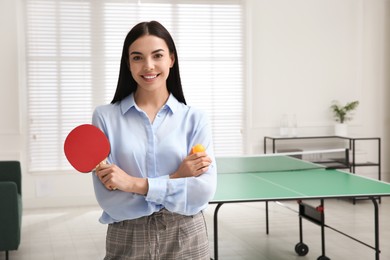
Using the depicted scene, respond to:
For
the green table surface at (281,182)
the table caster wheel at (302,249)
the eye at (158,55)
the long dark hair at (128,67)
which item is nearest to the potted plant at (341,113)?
the green table surface at (281,182)

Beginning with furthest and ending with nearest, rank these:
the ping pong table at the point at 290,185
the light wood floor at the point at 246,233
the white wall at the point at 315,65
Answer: the white wall at the point at 315,65
the light wood floor at the point at 246,233
the ping pong table at the point at 290,185

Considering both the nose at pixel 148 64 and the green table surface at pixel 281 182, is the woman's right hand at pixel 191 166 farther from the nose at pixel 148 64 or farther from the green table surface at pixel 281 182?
the green table surface at pixel 281 182

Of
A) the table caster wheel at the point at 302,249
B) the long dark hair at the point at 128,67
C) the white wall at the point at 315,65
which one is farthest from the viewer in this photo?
the white wall at the point at 315,65

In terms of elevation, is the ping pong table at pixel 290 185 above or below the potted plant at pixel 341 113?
below

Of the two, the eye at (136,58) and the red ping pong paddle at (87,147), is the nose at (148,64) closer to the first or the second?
the eye at (136,58)

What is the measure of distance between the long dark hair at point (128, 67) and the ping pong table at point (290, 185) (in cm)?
217

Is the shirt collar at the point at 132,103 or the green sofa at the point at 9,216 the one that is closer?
the shirt collar at the point at 132,103

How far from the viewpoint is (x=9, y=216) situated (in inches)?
180

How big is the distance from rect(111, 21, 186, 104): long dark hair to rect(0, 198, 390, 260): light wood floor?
11.5 ft

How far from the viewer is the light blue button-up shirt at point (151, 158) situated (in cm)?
160

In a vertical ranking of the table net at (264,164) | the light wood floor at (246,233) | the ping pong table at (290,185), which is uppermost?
the table net at (264,164)

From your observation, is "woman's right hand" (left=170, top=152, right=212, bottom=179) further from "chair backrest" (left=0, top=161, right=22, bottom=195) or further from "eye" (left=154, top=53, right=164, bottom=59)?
"chair backrest" (left=0, top=161, right=22, bottom=195)

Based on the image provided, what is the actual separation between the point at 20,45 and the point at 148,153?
6.08m

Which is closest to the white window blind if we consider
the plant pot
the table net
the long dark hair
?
the plant pot
